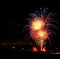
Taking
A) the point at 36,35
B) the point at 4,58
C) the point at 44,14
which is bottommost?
the point at 4,58

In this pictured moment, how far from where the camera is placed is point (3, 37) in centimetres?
5819

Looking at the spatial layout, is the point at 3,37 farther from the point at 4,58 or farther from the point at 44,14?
the point at 4,58

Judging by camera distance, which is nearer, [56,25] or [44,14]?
[44,14]

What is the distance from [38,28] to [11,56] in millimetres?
23415

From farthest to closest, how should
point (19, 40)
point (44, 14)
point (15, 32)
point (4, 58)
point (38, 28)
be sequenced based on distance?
1. point (15, 32)
2. point (19, 40)
3. point (38, 28)
4. point (44, 14)
5. point (4, 58)

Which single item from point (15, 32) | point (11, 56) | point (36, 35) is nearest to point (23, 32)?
point (15, 32)

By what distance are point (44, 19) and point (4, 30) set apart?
21.9 meters

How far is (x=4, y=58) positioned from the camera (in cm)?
1973

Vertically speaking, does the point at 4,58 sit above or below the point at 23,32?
below

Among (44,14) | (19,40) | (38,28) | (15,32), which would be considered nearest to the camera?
(44,14)

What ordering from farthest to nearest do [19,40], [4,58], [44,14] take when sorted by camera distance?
[19,40] → [44,14] → [4,58]

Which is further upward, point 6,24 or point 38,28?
point 6,24

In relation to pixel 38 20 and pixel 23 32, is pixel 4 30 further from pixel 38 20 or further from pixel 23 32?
pixel 38 20

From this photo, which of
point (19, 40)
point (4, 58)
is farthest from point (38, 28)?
point (4, 58)
